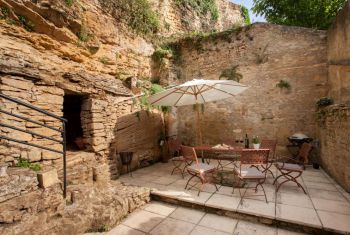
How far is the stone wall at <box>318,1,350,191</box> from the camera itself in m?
4.05

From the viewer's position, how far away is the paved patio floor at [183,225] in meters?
3.04

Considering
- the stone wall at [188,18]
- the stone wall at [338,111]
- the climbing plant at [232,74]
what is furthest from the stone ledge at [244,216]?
the stone wall at [188,18]

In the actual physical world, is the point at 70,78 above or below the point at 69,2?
below

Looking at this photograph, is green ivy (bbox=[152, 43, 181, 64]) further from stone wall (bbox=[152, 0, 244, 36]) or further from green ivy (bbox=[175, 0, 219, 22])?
green ivy (bbox=[175, 0, 219, 22])

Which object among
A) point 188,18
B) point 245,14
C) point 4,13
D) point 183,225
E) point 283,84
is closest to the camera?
point 183,225

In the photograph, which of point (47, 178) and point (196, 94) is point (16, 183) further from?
point (196, 94)

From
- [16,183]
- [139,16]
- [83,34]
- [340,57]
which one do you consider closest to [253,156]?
[16,183]

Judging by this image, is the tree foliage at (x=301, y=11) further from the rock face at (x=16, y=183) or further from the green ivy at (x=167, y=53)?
the rock face at (x=16, y=183)

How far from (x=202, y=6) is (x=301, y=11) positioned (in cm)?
482

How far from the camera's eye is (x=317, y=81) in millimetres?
6172

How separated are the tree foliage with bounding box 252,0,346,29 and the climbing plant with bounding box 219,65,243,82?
4.86 m

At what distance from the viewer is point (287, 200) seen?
3.67 meters

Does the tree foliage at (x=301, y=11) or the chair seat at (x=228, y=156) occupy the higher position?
the tree foliage at (x=301, y=11)

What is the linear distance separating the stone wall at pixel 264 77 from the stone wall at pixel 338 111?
1.85 feet
